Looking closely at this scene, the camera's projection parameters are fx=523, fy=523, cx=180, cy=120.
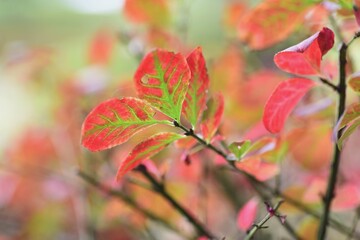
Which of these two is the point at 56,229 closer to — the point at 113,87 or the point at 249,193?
the point at 113,87

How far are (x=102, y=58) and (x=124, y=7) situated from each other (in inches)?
16.3

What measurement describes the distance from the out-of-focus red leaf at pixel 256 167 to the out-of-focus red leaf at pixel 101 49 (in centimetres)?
80

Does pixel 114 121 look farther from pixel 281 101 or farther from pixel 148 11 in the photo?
pixel 148 11

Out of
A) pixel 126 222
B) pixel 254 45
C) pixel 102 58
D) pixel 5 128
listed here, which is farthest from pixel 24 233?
pixel 5 128

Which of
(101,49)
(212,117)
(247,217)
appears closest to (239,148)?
(212,117)

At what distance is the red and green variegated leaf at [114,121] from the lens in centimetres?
43

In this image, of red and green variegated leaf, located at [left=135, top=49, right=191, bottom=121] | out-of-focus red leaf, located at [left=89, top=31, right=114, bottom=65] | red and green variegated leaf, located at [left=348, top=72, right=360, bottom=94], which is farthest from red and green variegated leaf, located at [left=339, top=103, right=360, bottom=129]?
out-of-focus red leaf, located at [left=89, top=31, right=114, bottom=65]

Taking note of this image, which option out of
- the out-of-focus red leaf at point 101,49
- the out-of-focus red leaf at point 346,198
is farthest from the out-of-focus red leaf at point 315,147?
the out-of-focus red leaf at point 101,49

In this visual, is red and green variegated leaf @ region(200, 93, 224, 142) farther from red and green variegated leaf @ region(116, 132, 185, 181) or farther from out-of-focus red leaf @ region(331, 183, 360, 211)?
out-of-focus red leaf @ region(331, 183, 360, 211)

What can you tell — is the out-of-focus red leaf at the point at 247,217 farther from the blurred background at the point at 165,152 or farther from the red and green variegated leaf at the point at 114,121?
the red and green variegated leaf at the point at 114,121

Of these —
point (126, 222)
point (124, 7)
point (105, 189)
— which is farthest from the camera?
point (126, 222)

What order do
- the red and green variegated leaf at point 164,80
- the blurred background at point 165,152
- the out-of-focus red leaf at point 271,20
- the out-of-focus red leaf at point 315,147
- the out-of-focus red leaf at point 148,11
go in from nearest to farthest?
the red and green variegated leaf at point 164,80, the out-of-focus red leaf at point 271,20, the blurred background at point 165,152, the out-of-focus red leaf at point 315,147, the out-of-focus red leaf at point 148,11

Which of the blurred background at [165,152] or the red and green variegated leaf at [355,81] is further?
the blurred background at [165,152]

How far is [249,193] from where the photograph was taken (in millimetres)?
1262
